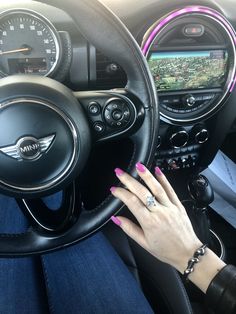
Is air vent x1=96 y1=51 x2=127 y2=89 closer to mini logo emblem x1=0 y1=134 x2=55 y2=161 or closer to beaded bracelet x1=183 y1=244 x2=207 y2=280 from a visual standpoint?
mini logo emblem x1=0 y1=134 x2=55 y2=161

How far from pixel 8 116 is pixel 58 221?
0.91ft

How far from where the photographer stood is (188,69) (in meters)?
1.33

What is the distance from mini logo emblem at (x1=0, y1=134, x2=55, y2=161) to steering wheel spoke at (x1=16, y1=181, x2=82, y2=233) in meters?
0.16

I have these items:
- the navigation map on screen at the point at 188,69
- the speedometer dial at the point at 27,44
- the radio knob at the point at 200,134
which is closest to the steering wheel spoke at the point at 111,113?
the speedometer dial at the point at 27,44

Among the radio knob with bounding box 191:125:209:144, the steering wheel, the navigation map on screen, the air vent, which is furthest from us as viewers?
the radio knob with bounding box 191:125:209:144

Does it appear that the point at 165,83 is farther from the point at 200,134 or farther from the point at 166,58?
the point at 200,134

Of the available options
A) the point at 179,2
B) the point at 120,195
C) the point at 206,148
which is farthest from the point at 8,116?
the point at 206,148

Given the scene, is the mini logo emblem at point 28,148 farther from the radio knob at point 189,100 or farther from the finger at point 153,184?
the radio knob at point 189,100

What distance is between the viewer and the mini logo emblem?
74 cm

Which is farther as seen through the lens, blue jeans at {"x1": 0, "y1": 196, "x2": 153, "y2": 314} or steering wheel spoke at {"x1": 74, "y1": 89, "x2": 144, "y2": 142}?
blue jeans at {"x1": 0, "y1": 196, "x2": 153, "y2": 314}

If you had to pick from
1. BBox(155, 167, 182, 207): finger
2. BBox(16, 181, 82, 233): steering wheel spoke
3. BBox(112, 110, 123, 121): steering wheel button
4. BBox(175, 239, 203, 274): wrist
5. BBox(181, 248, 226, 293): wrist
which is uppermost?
BBox(112, 110, 123, 121): steering wheel button

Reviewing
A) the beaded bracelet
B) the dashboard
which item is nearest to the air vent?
the dashboard

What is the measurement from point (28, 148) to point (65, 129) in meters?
0.08

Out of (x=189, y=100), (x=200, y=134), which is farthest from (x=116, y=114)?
(x=200, y=134)
